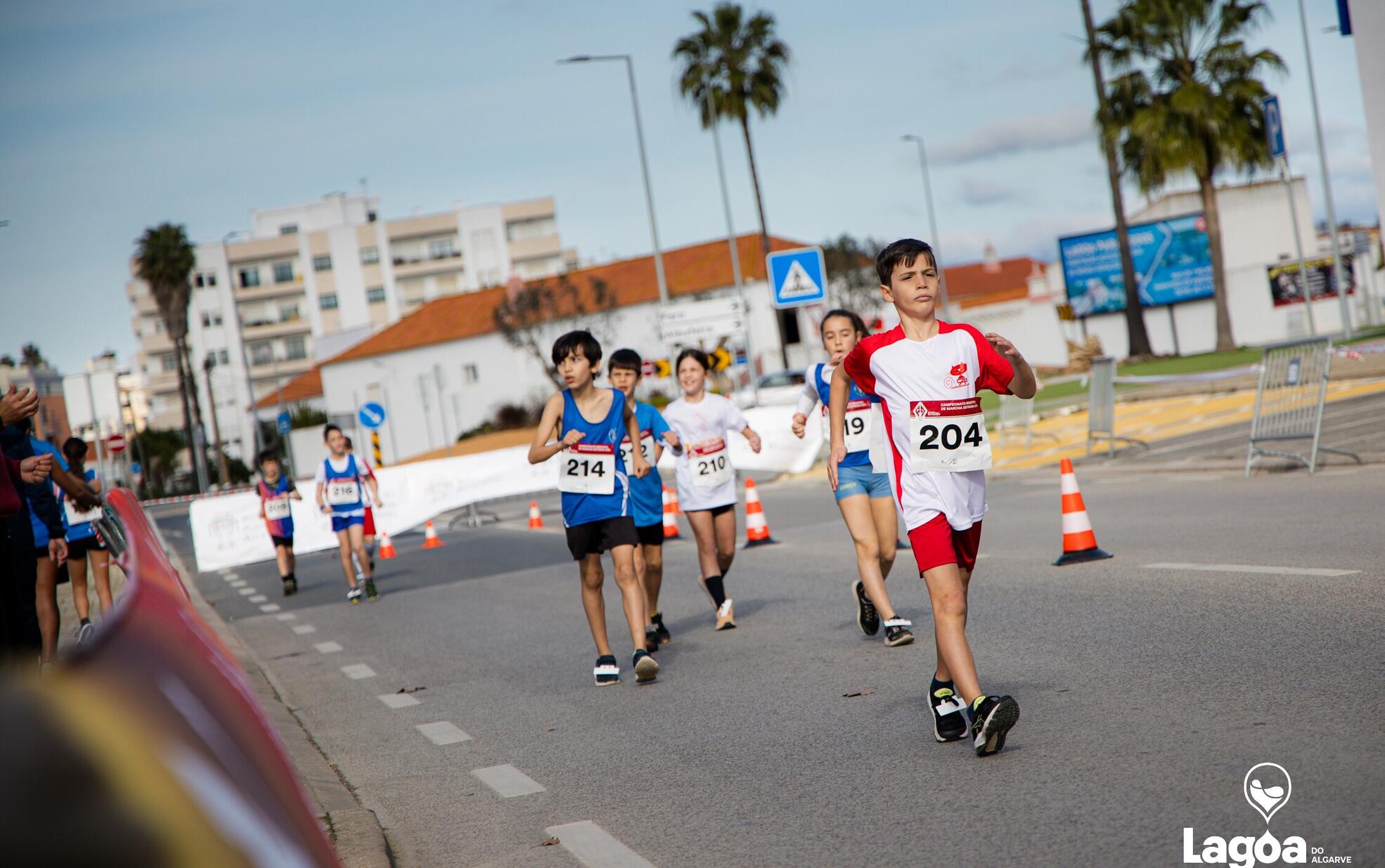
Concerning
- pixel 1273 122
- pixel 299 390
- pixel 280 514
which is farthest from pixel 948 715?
pixel 299 390

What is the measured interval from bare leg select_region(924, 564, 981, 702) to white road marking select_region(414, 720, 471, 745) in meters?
2.77

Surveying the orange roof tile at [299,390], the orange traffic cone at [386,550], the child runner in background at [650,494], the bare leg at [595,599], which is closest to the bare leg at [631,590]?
the bare leg at [595,599]

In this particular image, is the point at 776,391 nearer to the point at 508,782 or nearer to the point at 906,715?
the point at 906,715

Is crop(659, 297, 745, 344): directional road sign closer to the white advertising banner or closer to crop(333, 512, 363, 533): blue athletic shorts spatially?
the white advertising banner

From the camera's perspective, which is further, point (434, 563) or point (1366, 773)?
point (434, 563)

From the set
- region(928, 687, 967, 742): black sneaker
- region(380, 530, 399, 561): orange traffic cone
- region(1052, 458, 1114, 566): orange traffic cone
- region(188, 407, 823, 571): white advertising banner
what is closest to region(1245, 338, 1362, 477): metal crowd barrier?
region(1052, 458, 1114, 566): orange traffic cone

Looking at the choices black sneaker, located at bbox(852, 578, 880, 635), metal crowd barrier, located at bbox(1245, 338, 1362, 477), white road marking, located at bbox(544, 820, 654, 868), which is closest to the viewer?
white road marking, located at bbox(544, 820, 654, 868)

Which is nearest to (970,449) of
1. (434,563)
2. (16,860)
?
(16,860)

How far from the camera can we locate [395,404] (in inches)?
3501

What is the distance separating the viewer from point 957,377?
5668 millimetres

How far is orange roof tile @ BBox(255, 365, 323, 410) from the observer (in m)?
102

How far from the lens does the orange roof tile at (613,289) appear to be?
81188 millimetres

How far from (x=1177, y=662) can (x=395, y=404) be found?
3346 inches

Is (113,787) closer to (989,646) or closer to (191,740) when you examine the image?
(191,740)
